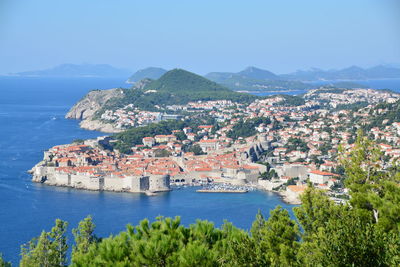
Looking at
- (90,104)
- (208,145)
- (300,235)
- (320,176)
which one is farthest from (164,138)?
(300,235)

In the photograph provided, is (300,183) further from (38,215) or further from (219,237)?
(219,237)

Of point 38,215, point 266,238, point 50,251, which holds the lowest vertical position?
point 38,215

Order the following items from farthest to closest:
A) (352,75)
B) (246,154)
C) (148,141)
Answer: (352,75) → (148,141) → (246,154)

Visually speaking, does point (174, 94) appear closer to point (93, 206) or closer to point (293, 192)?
point (293, 192)

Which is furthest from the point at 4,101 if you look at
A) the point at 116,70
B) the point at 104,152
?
the point at 116,70

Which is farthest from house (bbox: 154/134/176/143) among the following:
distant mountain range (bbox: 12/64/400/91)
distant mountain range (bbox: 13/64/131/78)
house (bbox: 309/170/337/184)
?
distant mountain range (bbox: 13/64/131/78)
